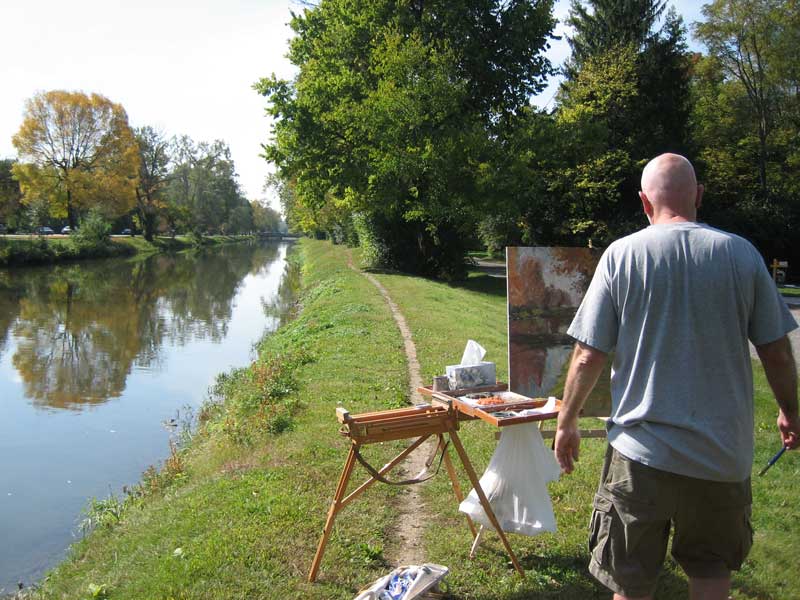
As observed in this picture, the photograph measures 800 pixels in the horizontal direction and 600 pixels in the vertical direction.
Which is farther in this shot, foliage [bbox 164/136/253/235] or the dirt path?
foliage [bbox 164/136/253/235]

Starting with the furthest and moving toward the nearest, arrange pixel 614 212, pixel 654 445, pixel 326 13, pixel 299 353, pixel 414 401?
pixel 614 212
pixel 326 13
pixel 299 353
pixel 414 401
pixel 654 445

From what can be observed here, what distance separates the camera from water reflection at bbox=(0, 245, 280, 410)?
42.9 feet

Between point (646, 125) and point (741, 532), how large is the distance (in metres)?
28.8

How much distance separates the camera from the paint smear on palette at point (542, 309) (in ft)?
17.6

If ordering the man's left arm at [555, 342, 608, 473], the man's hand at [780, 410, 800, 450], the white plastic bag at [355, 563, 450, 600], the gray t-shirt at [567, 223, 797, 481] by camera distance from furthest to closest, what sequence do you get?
1. the white plastic bag at [355, 563, 450, 600]
2. the man's hand at [780, 410, 800, 450]
3. the man's left arm at [555, 342, 608, 473]
4. the gray t-shirt at [567, 223, 797, 481]

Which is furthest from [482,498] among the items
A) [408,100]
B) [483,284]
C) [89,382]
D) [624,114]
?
[624,114]

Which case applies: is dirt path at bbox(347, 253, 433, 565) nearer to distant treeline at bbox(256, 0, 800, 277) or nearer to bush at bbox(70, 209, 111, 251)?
distant treeline at bbox(256, 0, 800, 277)

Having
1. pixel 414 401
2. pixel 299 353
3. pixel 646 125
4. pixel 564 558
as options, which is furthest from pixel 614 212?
pixel 564 558

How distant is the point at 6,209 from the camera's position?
46.9 meters

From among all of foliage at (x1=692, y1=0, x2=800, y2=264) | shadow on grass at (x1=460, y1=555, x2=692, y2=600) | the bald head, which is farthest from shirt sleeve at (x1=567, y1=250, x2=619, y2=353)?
foliage at (x1=692, y1=0, x2=800, y2=264)

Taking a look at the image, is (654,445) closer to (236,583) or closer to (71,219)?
(236,583)

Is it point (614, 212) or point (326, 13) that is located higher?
point (326, 13)

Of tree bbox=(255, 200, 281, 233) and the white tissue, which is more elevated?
tree bbox=(255, 200, 281, 233)

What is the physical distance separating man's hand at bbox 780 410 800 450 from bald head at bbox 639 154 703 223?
3.51ft
